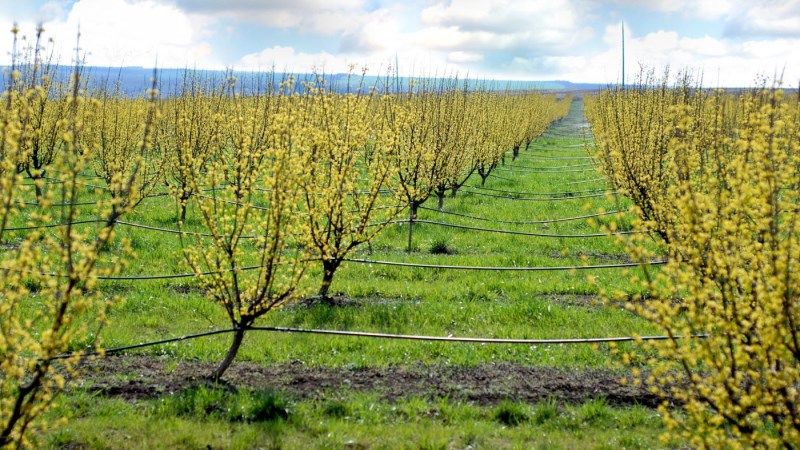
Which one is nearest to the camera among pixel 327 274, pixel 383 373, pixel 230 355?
pixel 230 355

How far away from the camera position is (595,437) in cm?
615

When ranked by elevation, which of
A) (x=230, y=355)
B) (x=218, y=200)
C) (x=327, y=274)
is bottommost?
(x=230, y=355)

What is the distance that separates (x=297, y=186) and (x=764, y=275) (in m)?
4.83

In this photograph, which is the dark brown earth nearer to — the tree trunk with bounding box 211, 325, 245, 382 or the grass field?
the grass field

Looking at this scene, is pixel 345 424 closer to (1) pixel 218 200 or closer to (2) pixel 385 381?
(2) pixel 385 381

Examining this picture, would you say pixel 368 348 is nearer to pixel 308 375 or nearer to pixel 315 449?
pixel 308 375

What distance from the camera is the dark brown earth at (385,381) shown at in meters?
6.96

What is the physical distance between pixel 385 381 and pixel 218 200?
113 inches

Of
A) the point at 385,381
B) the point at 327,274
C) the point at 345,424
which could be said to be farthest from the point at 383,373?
the point at 327,274

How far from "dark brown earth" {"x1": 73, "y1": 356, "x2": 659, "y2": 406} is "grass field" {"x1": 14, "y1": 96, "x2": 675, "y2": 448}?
2cm

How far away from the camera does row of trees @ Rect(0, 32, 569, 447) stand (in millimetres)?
4410

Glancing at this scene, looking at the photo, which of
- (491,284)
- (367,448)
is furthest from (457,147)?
(367,448)

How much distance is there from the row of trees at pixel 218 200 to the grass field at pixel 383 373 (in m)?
0.49

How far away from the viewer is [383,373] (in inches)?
297
